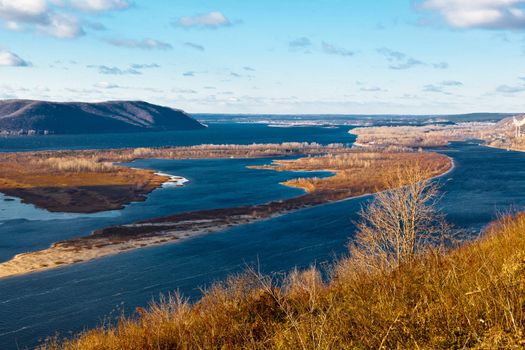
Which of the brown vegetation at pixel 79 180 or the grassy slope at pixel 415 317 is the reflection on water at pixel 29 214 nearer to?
the brown vegetation at pixel 79 180

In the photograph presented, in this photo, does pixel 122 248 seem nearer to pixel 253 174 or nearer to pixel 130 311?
pixel 130 311

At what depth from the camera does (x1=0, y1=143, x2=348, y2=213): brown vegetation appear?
200 feet

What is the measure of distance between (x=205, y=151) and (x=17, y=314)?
11248cm

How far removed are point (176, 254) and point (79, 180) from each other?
4671cm

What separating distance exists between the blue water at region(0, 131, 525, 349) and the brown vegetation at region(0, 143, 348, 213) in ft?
17.2

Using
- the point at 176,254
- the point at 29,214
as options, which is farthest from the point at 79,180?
the point at 176,254

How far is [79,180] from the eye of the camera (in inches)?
3100

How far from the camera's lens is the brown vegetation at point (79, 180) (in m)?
61.1

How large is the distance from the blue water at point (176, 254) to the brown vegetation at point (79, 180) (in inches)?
206

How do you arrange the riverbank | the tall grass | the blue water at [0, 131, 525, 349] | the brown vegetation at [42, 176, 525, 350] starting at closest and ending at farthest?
the brown vegetation at [42, 176, 525, 350] < the blue water at [0, 131, 525, 349] < the riverbank < the tall grass

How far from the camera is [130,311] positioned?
26984 mm

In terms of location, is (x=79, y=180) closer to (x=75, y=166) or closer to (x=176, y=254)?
(x=75, y=166)

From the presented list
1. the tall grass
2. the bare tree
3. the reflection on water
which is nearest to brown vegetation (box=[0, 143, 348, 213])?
the tall grass

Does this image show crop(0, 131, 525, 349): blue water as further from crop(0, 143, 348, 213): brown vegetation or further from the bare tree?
crop(0, 143, 348, 213): brown vegetation
